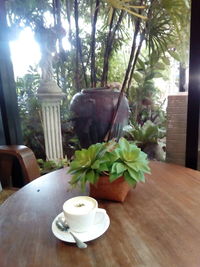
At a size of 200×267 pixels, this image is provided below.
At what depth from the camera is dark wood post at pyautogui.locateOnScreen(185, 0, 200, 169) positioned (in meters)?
1.16

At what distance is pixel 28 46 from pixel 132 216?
70.0 inches

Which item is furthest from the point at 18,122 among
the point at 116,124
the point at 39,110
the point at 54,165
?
the point at 116,124

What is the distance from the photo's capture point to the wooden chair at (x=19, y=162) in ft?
3.83

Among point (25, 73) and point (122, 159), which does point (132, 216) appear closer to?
point (122, 159)

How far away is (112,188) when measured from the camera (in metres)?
0.78

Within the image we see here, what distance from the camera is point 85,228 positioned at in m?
0.60

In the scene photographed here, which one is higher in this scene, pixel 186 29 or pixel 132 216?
A: pixel 186 29

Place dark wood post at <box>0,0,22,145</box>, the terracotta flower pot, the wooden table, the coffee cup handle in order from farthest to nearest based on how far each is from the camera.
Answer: dark wood post at <box>0,0,22,145</box>, the terracotta flower pot, the coffee cup handle, the wooden table

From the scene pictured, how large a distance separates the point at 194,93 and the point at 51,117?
1.39 metres

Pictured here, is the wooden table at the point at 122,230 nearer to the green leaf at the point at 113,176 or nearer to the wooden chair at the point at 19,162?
the green leaf at the point at 113,176

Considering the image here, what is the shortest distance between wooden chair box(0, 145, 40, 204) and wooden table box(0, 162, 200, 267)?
0.82 feet

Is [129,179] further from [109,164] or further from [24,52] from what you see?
[24,52]

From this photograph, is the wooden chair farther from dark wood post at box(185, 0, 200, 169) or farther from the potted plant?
dark wood post at box(185, 0, 200, 169)

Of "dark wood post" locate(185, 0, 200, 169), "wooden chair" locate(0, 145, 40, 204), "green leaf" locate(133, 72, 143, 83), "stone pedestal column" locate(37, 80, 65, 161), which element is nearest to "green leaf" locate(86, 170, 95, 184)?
"wooden chair" locate(0, 145, 40, 204)
